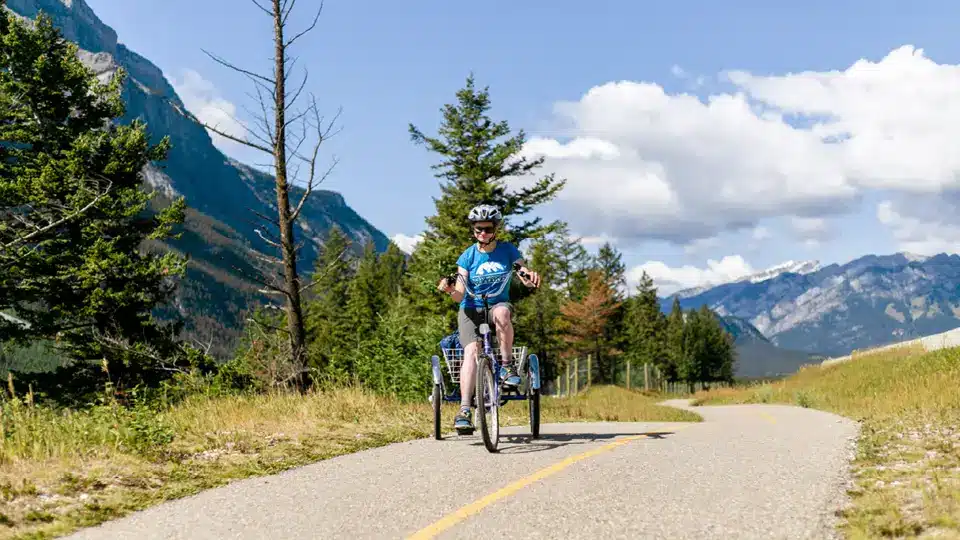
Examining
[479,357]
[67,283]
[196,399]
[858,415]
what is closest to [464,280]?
[479,357]

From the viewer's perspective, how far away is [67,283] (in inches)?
915

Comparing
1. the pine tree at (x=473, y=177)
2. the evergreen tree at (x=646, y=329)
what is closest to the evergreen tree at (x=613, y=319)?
the evergreen tree at (x=646, y=329)

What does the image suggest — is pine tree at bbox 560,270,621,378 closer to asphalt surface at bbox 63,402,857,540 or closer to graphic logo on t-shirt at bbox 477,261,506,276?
graphic logo on t-shirt at bbox 477,261,506,276

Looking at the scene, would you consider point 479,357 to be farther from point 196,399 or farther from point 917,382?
point 917,382

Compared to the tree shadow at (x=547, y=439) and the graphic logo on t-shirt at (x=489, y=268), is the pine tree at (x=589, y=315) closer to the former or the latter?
the tree shadow at (x=547, y=439)

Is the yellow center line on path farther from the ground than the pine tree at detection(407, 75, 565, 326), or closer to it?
closer to it

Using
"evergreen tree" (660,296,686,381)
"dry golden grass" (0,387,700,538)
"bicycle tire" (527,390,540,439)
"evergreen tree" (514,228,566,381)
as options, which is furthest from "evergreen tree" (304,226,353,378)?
"bicycle tire" (527,390,540,439)

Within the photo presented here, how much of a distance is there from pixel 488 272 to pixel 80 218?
65.0 ft

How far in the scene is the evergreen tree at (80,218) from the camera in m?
22.8

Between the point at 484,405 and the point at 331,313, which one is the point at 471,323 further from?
the point at 331,313

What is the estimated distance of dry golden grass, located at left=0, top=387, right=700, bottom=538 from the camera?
523 cm

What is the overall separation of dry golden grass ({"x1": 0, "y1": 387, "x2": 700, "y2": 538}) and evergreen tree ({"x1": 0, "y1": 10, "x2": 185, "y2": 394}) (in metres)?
14.1

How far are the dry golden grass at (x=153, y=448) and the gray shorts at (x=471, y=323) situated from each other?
170 cm

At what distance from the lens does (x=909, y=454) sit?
7.03 metres
